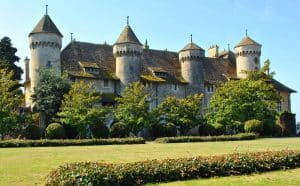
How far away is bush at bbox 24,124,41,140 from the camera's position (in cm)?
4666

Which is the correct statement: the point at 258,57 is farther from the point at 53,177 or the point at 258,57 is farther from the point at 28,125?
the point at 53,177

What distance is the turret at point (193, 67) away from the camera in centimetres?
6506

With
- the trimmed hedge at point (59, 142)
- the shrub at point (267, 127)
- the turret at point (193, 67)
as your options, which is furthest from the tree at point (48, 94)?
the shrub at point (267, 127)

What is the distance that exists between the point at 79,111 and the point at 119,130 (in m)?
5.24

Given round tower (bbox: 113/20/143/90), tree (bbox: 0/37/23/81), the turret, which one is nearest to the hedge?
round tower (bbox: 113/20/143/90)

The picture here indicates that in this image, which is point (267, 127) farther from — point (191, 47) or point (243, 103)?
point (191, 47)

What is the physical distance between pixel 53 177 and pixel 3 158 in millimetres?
10292

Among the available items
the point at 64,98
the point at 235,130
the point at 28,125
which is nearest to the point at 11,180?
the point at 28,125

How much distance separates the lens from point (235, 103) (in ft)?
184

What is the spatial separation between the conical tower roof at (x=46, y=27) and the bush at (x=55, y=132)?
13.4 m

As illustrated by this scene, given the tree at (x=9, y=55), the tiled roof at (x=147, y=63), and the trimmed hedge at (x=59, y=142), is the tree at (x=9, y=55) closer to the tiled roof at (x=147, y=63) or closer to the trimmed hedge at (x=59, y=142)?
the tiled roof at (x=147, y=63)

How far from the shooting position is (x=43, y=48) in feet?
182

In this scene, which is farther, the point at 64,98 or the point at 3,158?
the point at 64,98

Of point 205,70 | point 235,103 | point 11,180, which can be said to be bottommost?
point 11,180
